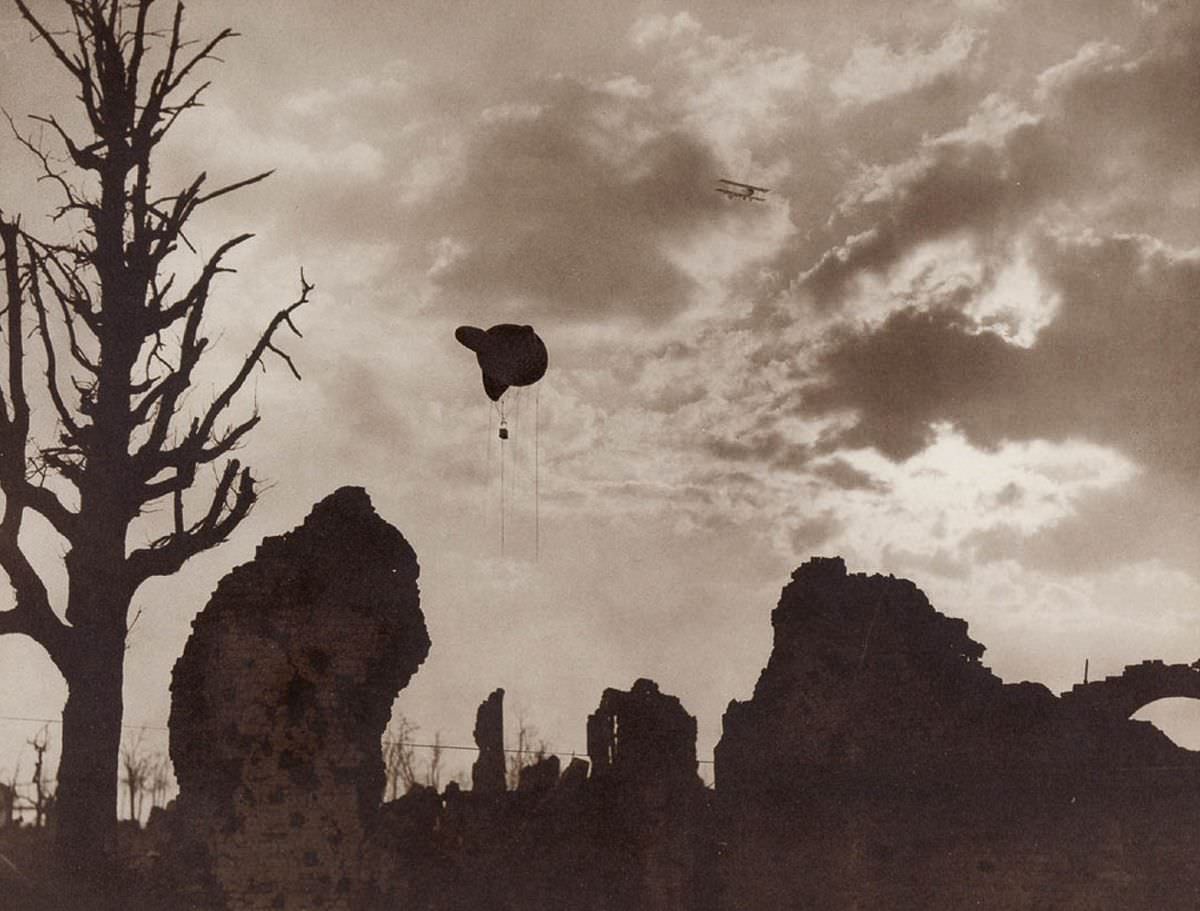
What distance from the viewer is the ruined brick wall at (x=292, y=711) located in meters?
14.0

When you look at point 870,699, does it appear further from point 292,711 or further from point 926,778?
point 292,711

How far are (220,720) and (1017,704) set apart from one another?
1051 cm

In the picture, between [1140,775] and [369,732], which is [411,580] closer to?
[369,732]

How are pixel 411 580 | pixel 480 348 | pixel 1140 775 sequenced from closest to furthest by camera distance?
1. pixel 411 580
2. pixel 1140 775
3. pixel 480 348

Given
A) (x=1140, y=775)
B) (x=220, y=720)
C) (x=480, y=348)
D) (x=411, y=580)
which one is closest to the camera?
(x=220, y=720)

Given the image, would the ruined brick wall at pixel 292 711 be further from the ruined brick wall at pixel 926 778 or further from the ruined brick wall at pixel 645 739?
the ruined brick wall at pixel 926 778

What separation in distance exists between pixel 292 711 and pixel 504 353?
7.45 meters

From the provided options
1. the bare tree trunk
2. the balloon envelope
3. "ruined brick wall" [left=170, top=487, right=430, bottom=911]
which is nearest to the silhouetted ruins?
"ruined brick wall" [left=170, top=487, right=430, bottom=911]

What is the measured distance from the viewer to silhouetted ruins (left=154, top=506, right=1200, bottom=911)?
46.7 feet

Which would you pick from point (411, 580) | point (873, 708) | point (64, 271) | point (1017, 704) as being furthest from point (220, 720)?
point (1017, 704)

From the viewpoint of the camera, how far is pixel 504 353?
20.2 meters

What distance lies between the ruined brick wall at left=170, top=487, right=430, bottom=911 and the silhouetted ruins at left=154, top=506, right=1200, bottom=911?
24 mm

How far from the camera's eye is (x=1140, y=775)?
17.1 meters

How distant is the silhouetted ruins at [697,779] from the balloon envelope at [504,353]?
502 centimetres
